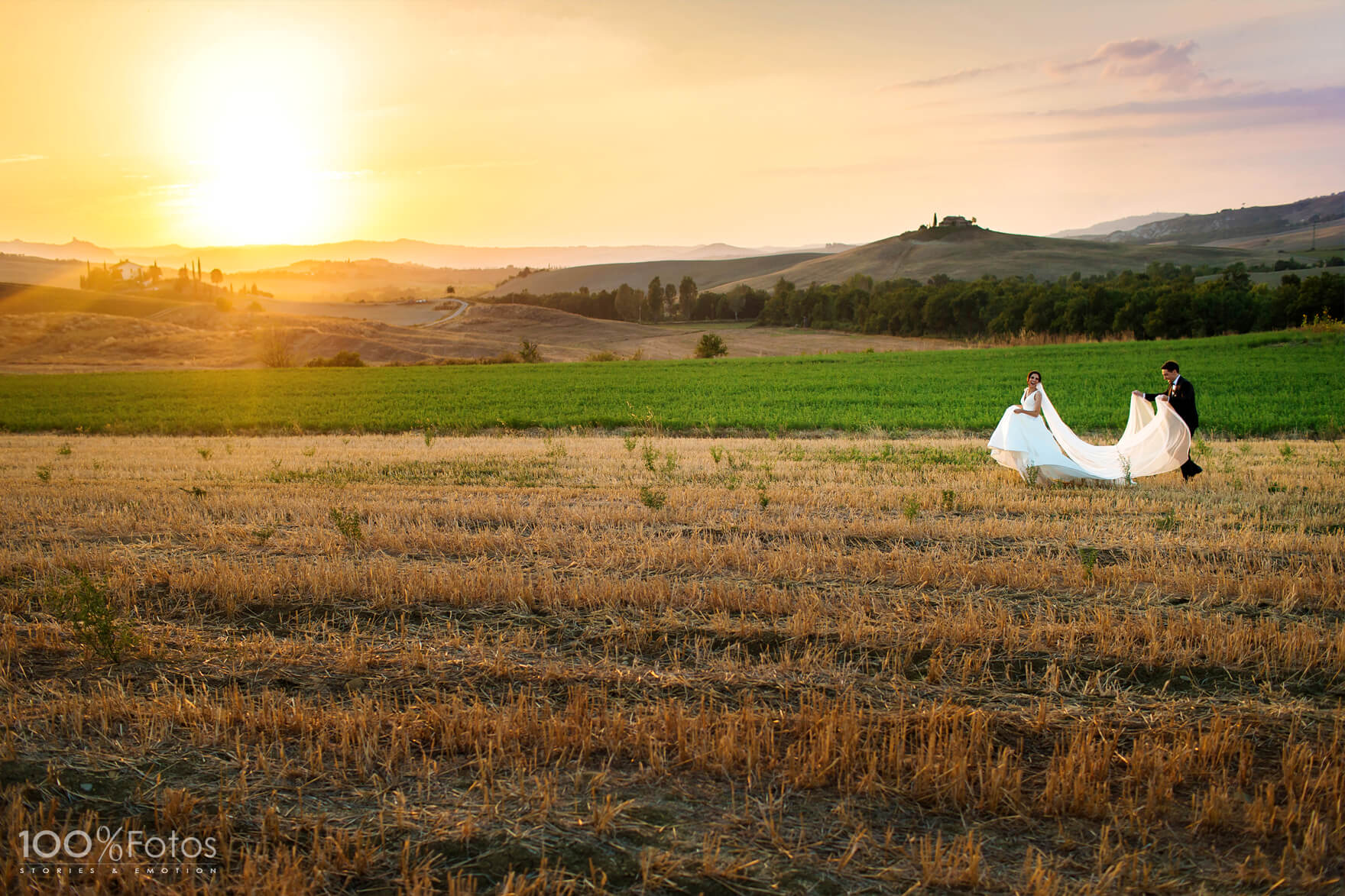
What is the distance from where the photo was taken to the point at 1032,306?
246ft

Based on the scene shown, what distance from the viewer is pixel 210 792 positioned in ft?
14.4

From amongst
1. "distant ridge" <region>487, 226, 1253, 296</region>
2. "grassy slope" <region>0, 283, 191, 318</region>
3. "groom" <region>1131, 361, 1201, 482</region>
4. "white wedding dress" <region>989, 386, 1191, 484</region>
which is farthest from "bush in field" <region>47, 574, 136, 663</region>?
"distant ridge" <region>487, 226, 1253, 296</region>

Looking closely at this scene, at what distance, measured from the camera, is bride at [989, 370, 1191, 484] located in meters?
12.7

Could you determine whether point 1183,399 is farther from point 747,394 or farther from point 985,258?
point 985,258

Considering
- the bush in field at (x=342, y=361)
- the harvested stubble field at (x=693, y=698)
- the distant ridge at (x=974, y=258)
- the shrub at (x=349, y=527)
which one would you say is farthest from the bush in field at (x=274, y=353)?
the distant ridge at (x=974, y=258)

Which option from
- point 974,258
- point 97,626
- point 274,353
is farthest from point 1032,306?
point 974,258

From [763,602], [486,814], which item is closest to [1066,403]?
[763,602]

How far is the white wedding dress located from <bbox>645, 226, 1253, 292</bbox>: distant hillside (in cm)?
13052

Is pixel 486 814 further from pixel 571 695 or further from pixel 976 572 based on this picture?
pixel 976 572

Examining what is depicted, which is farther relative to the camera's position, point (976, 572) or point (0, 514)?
point (0, 514)

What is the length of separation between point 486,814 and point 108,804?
2.02 metres

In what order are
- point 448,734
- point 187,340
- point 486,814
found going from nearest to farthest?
1. point 486,814
2. point 448,734
3. point 187,340

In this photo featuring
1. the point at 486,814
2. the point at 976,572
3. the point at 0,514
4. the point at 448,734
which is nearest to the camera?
the point at 486,814

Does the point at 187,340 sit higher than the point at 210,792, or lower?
higher
